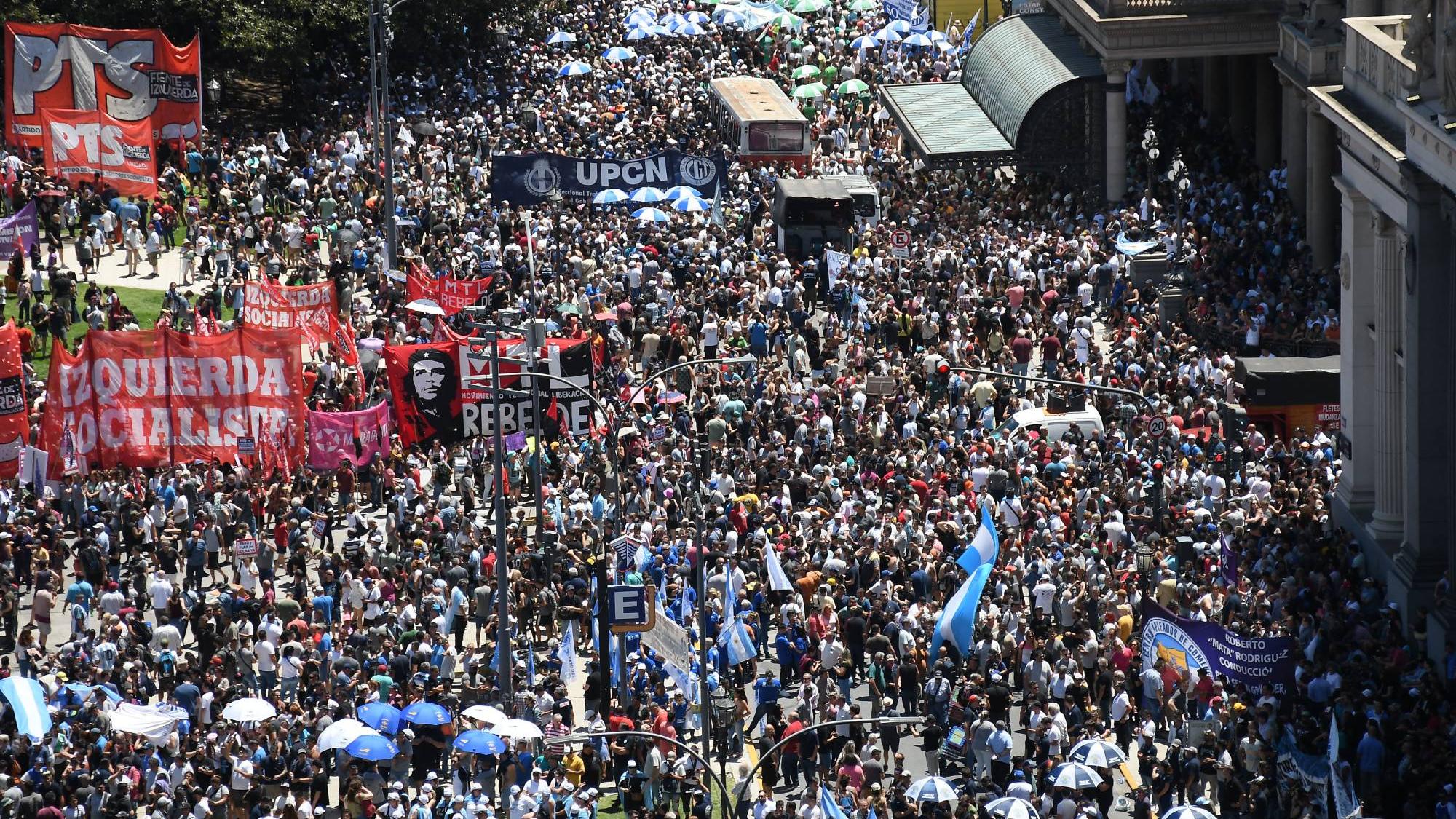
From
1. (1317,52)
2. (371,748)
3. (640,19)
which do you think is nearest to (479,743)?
(371,748)

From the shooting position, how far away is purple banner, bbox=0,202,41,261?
5828cm

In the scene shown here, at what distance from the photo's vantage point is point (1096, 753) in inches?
1316

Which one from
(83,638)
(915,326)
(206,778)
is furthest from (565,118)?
(206,778)

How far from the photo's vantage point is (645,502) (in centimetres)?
4684

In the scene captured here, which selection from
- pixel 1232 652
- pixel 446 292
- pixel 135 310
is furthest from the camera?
pixel 135 310

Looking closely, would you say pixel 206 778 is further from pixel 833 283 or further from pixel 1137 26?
pixel 1137 26

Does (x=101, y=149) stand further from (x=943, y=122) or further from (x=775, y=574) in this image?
(x=775, y=574)

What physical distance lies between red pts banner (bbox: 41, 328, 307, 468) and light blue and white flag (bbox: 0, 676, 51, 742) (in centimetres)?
884

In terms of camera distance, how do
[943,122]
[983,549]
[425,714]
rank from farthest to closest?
[943,122] → [983,549] → [425,714]

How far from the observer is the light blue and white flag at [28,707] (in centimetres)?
3694

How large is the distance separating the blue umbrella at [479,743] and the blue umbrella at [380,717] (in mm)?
1508

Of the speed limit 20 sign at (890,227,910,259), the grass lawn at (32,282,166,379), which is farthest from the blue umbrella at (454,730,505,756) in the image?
the speed limit 20 sign at (890,227,910,259)

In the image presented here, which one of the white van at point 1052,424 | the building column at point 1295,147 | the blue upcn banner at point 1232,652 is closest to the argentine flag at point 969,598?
the blue upcn banner at point 1232,652

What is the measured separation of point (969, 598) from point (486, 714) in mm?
6877
